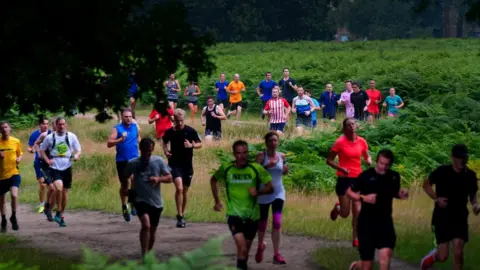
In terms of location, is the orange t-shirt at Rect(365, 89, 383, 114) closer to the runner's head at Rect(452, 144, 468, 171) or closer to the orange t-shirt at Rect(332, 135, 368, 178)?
the orange t-shirt at Rect(332, 135, 368, 178)

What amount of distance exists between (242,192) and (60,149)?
19.8 feet

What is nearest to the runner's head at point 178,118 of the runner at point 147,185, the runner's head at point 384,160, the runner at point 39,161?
the runner at point 39,161

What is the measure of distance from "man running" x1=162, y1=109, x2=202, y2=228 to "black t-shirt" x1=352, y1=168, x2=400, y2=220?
6091mm

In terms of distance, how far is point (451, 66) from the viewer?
42.6 m

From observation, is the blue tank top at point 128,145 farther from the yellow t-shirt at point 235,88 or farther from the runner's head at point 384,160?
the yellow t-shirt at point 235,88

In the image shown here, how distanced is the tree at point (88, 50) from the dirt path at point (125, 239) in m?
2.21

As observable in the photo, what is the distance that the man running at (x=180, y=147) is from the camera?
1712cm

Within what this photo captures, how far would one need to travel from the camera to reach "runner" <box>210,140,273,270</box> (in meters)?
12.3

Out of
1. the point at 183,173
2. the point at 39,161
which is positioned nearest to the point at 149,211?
the point at 183,173

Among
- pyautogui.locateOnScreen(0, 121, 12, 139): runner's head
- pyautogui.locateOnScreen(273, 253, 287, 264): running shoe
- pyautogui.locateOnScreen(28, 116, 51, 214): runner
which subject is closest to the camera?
pyautogui.locateOnScreen(273, 253, 287, 264): running shoe

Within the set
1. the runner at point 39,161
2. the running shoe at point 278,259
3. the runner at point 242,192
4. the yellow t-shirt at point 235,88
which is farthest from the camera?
the yellow t-shirt at point 235,88

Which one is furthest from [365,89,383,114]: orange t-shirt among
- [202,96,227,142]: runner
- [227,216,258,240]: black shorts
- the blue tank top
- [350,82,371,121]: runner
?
[227,216,258,240]: black shorts

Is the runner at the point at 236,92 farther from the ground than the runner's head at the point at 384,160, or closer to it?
farther from the ground

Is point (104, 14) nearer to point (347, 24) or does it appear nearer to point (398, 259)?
point (398, 259)
